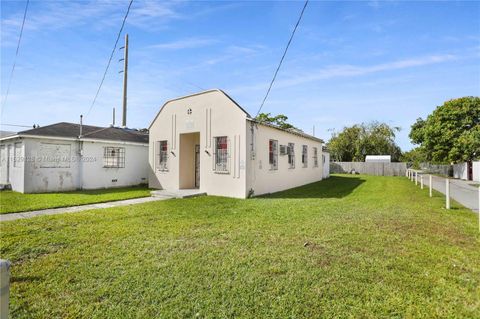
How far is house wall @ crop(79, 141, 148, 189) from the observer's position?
13.7 metres

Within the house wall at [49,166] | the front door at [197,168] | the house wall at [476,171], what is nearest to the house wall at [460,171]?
the house wall at [476,171]

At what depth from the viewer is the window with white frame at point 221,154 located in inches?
448

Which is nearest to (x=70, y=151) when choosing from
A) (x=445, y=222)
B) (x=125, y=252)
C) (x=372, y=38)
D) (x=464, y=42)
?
(x=125, y=252)

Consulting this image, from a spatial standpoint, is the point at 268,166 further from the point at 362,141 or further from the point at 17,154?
the point at 362,141

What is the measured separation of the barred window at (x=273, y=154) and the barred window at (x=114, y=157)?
8.90 m

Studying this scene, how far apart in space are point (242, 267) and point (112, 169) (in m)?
13.2

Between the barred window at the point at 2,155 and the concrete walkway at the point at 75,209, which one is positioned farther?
the barred window at the point at 2,155

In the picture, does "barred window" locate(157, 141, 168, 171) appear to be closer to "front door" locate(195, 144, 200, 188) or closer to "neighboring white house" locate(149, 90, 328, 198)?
"neighboring white house" locate(149, 90, 328, 198)

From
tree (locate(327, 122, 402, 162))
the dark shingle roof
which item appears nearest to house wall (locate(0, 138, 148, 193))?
the dark shingle roof

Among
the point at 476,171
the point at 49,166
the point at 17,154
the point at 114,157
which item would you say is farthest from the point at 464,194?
the point at 17,154

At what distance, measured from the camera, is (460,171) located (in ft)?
82.5

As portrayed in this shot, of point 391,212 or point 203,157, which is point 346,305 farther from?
point 203,157

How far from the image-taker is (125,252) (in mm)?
4312

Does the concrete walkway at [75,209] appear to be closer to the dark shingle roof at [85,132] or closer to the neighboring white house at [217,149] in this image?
the neighboring white house at [217,149]
